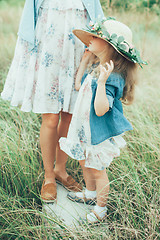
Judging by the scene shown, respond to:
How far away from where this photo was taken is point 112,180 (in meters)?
2.09

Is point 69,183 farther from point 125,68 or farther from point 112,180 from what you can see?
point 125,68

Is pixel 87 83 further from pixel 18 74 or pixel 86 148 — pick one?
pixel 18 74

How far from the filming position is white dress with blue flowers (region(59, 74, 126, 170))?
167cm

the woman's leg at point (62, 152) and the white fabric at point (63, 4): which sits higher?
the white fabric at point (63, 4)

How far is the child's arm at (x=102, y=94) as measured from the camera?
1.41 meters

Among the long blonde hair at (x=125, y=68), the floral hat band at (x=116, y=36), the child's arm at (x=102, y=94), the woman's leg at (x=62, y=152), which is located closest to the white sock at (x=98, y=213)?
the woman's leg at (x=62, y=152)

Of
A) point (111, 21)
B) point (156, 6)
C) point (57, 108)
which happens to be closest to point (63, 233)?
point (57, 108)

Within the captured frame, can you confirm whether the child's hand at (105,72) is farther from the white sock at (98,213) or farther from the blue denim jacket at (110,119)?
the white sock at (98,213)

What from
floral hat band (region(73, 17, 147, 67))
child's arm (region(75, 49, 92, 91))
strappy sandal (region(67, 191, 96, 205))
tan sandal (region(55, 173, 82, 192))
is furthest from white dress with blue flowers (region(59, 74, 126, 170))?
tan sandal (region(55, 173, 82, 192))

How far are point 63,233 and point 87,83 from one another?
A: 99 cm

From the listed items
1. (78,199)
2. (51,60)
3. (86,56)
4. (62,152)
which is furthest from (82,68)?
(78,199)

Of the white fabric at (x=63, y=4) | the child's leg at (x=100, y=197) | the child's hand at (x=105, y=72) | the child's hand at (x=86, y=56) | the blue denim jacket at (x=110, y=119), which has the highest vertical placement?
the white fabric at (x=63, y=4)

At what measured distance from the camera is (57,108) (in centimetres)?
188

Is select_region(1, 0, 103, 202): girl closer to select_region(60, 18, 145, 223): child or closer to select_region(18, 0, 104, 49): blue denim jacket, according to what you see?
select_region(18, 0, 104, 49): blue denim jacket
